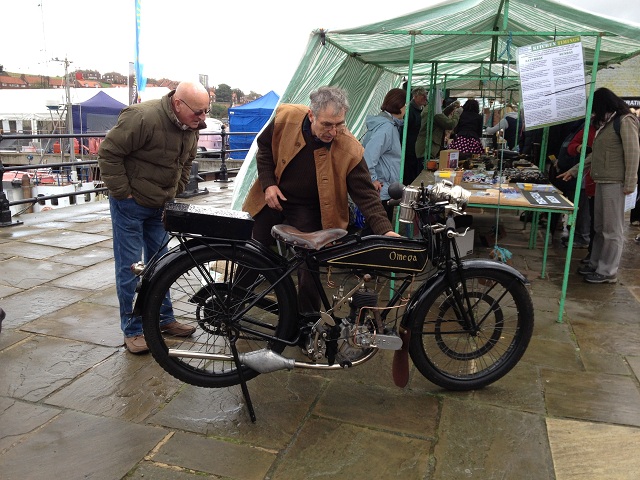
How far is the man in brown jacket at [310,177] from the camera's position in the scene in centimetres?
→ 321

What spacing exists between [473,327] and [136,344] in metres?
2.13

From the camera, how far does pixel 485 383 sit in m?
3.08

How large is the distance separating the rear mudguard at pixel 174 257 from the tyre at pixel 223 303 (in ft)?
0.03

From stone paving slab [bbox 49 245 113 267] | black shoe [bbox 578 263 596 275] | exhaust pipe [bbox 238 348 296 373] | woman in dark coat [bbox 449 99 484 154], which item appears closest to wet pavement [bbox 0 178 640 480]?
exhaust pipe [bbox 238 348 296 373]

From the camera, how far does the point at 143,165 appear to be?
10.6ft

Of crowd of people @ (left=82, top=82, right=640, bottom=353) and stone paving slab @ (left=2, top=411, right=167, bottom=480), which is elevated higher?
crowd of people @ (left=82, top=82, right=640, bottom=353)

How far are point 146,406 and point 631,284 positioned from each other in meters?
4.72

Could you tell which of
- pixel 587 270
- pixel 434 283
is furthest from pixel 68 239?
pixel 587 270

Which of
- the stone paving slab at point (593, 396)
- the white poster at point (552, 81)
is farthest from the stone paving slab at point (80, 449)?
the white poster at point (552, 81)

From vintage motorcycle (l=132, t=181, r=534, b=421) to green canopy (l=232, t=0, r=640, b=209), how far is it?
1.76 m

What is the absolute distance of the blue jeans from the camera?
3299 mm

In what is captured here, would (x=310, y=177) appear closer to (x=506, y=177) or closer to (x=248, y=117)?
(x=506, y=177)

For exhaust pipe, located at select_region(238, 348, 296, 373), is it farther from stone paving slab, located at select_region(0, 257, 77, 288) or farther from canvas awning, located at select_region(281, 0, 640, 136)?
stone paving slab, located at select_region(0, 257, 77, 288)

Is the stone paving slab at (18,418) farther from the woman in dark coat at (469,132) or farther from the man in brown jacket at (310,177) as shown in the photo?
the woman in dark coat at (469,132)
